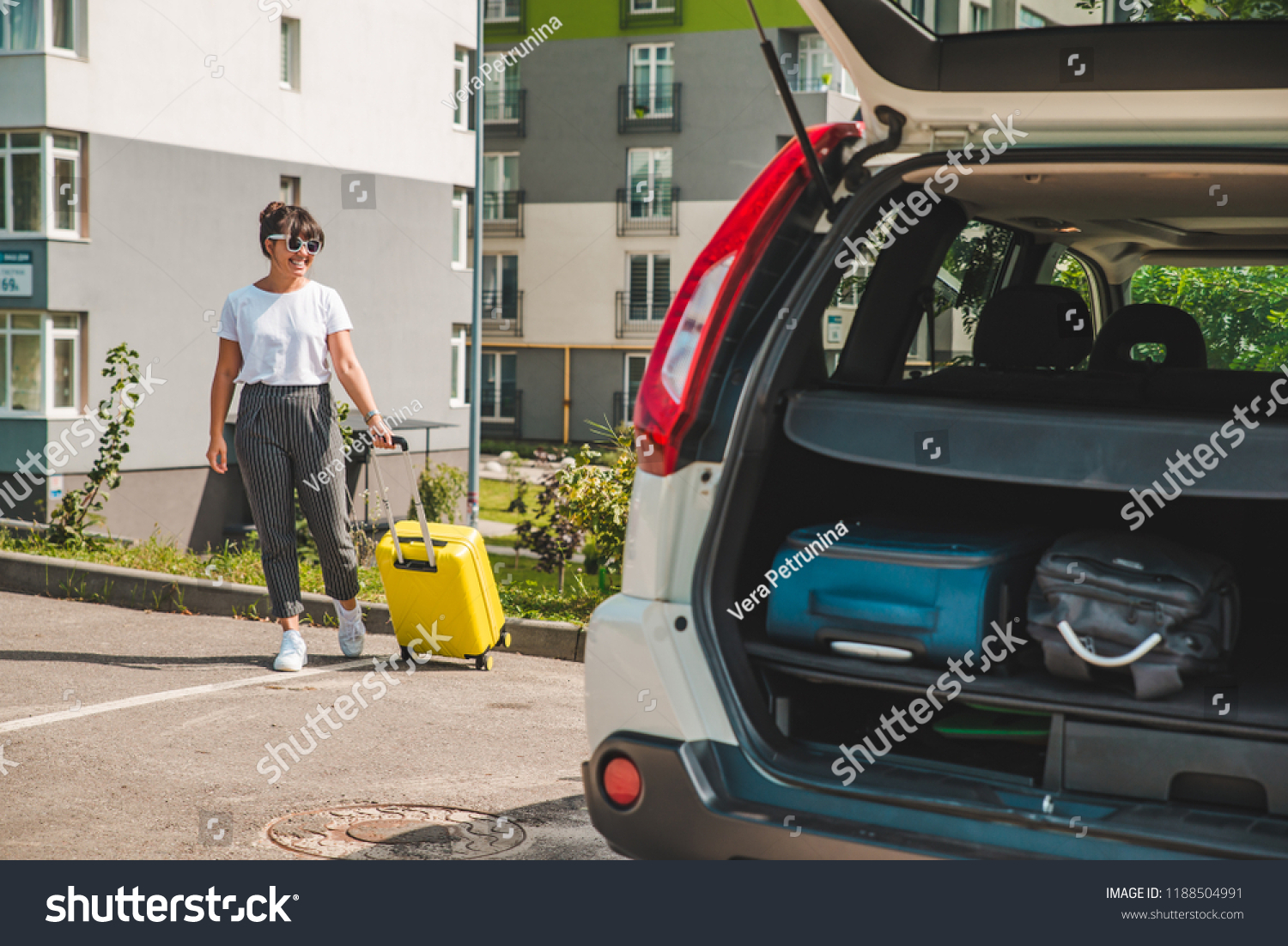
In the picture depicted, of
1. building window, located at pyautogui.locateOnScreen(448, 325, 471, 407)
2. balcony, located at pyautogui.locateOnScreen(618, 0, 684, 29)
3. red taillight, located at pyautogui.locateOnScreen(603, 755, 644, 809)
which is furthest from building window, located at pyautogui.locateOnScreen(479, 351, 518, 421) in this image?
red taillight, located at pyautogui.locateOnScreen(603, 755, 644, 809)

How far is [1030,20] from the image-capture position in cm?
288

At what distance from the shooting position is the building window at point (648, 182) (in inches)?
1756

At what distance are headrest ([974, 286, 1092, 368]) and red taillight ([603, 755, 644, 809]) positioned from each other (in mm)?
1974

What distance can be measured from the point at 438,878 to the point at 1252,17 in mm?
2357

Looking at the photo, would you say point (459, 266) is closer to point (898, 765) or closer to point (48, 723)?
point (48, 723)

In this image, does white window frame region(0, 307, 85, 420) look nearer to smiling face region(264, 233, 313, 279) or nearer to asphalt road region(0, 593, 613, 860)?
asphalt road region(0, 593, 613, 860)

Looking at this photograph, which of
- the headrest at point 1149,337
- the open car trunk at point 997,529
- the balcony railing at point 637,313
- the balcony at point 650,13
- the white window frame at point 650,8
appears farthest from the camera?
the balcony railing at point 637,313

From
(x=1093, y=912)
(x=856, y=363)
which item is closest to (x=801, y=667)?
(x=1093, y=912)

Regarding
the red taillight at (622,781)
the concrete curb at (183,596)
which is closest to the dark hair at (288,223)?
the concrete curb at (183,596)

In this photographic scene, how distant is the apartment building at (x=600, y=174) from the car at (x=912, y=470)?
39120 millimetres

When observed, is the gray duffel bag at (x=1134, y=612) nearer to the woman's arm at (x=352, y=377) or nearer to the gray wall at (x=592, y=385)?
the woman's arm at (x=352, y=377)

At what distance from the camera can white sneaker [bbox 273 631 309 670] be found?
20.8 ft

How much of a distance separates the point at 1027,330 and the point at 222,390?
3.69 metres

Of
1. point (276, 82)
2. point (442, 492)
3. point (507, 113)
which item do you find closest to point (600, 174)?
point (507, 113)
